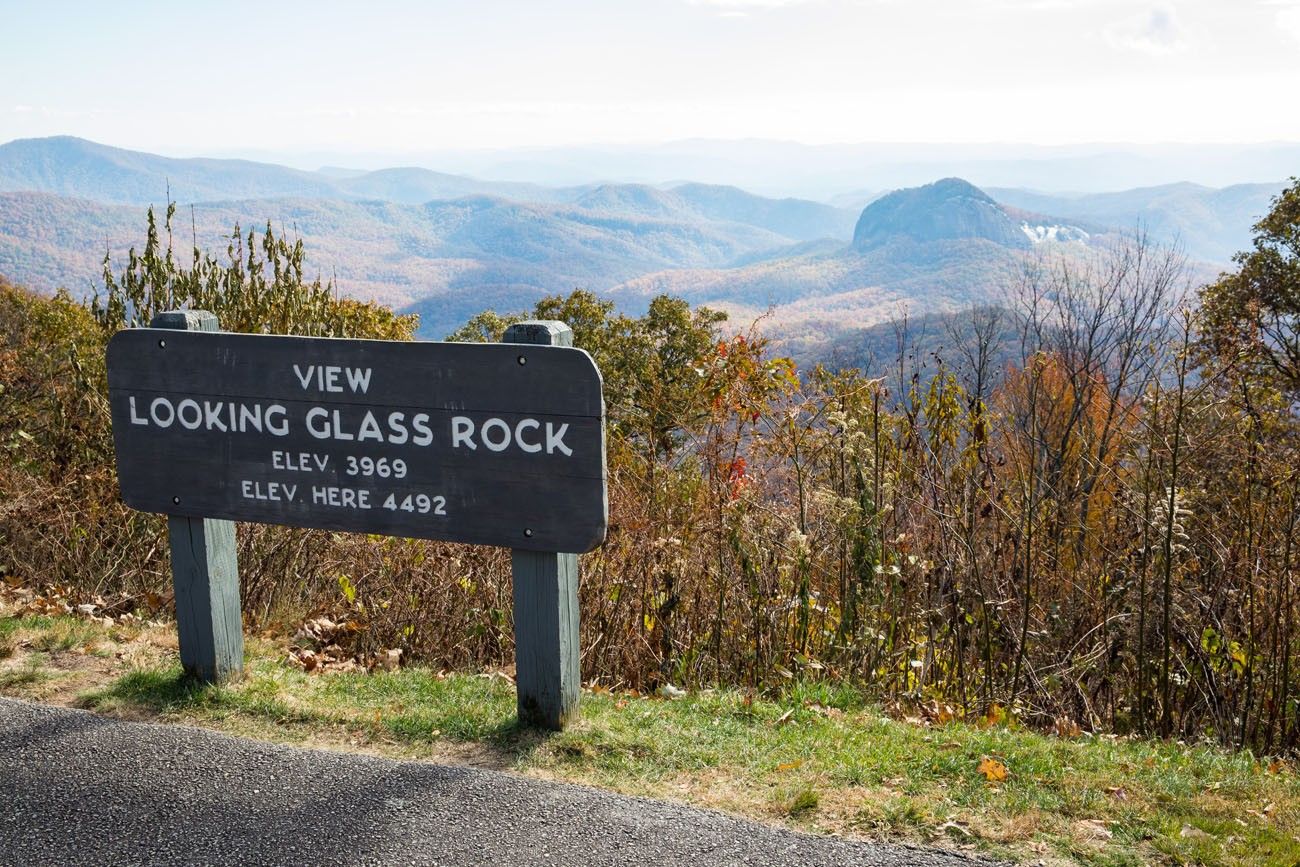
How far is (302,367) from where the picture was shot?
3699mm

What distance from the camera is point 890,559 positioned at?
16.6 feet

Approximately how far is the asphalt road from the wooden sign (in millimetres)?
787

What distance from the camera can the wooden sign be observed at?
11.1ft

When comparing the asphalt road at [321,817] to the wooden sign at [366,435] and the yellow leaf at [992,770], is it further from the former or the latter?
the wooden sign at [366,435]

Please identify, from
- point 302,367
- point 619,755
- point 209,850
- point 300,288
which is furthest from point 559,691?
point 300,288

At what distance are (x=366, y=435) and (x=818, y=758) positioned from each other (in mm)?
1868

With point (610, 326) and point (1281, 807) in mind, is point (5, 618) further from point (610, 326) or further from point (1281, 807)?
point (610, 326)

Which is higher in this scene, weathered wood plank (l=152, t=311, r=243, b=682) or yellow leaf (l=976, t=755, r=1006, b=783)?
weathered wood plank (l=152, t=311, r=243, b=682)

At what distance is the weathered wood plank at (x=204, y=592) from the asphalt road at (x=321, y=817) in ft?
1.72

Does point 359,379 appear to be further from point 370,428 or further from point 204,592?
point 204,592

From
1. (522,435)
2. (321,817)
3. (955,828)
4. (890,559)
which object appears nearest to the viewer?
(955,828)

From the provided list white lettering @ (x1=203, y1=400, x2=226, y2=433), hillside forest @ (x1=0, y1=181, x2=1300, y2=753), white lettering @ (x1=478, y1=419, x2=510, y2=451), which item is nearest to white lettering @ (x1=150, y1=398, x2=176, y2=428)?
white lettering @ (x1=203, y1=400, x2=226, y2=433)

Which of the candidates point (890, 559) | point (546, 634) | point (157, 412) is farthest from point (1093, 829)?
point (157, 412)

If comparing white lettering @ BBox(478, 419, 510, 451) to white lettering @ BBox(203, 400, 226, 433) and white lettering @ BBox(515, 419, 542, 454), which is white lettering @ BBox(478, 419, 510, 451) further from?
white lettering @ BBox(203, 400, 226, 433)
